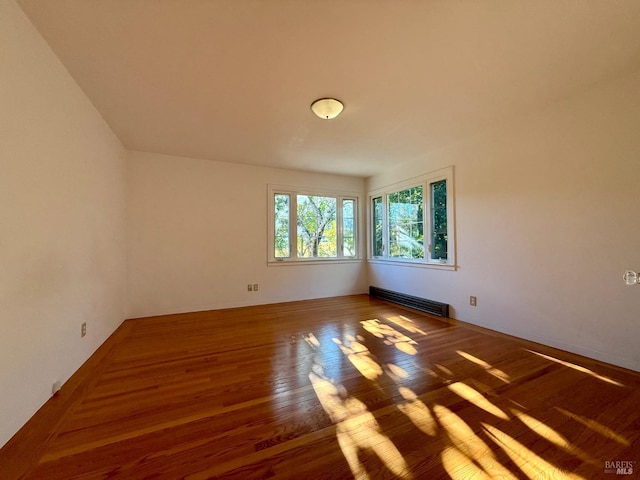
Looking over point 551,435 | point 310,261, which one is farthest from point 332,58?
point 310,261

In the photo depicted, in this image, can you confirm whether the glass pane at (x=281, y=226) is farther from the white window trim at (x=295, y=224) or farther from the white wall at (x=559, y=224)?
the white wall at (x=559, y=224)

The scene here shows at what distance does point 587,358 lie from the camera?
97.3 inches

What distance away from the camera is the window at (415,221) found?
3.99 meters

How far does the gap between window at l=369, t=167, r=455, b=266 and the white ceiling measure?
1.10 meters

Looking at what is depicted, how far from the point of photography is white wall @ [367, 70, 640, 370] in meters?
2.29

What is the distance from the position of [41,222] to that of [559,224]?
4437 millimetres

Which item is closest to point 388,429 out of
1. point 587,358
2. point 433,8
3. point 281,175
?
point 587,358

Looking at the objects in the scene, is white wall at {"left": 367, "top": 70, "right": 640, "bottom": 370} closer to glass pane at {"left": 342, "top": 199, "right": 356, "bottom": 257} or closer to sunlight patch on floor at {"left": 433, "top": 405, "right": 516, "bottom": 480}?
sunlight patch on floor at {"left": 433, "top": 405, "right": 516, "bottom": 480}

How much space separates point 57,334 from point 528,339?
14.6 ft

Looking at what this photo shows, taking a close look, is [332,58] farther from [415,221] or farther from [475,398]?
[415,221]

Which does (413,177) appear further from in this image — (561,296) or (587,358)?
(587,358)

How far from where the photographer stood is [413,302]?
4438mm

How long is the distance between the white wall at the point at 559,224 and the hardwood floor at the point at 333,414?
0.39m

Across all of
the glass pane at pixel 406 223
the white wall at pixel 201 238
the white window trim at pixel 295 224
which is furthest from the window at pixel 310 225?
the glass pane at pixel 406 223
